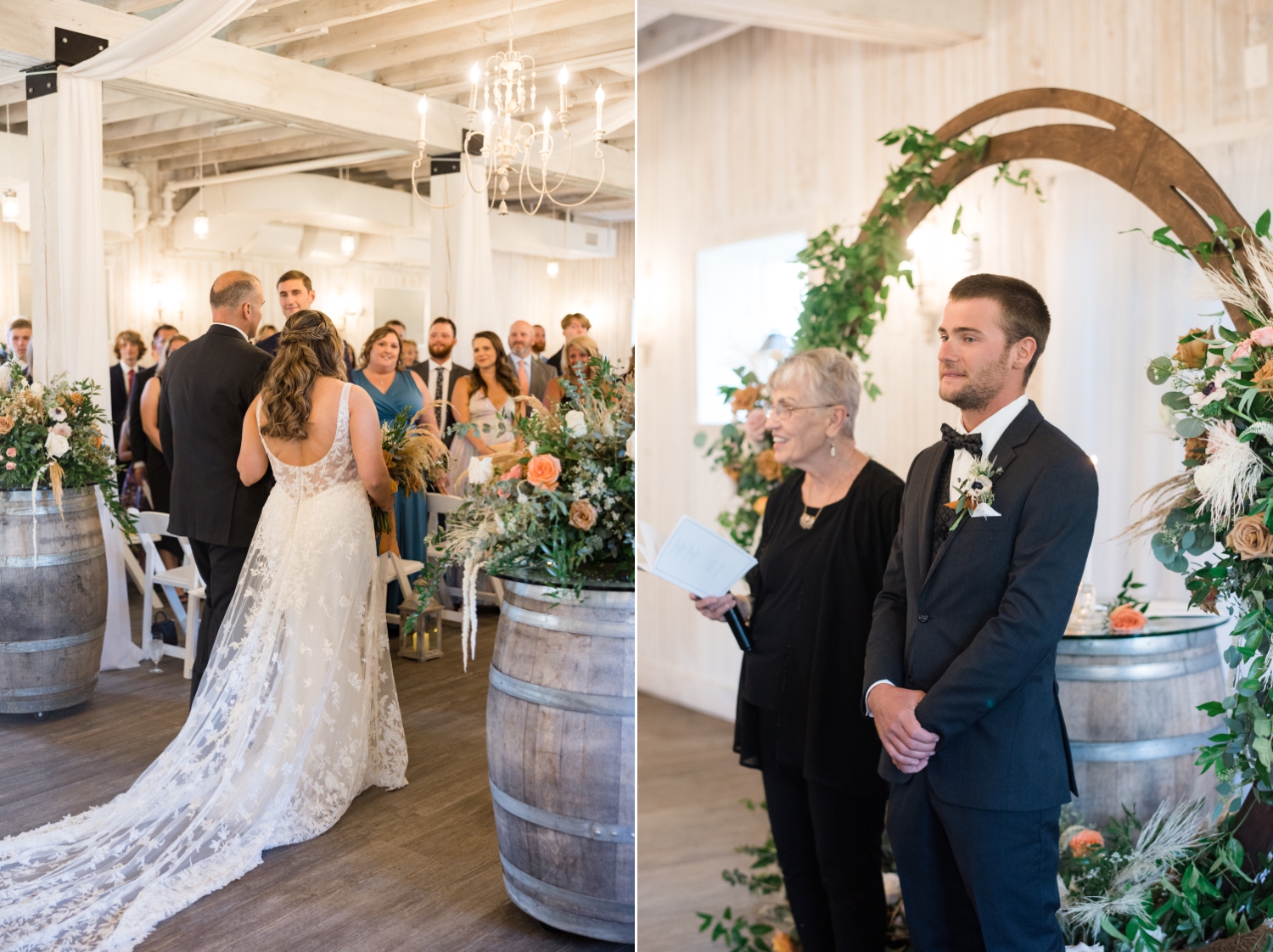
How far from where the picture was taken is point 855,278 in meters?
2.56

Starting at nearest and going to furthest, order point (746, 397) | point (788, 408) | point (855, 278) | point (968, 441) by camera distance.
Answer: point (968, 441), point (788, 408), point (746, 397), point (855, 278)

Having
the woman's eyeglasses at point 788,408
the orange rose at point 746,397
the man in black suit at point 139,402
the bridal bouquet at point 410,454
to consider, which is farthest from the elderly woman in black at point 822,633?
the man in black suit at point 139,402

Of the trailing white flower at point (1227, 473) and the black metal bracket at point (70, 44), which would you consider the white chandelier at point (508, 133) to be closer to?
the black metal bracket at point (70, 44)

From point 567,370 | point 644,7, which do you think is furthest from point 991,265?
point 567,370

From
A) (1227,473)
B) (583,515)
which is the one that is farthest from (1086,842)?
(583,515)

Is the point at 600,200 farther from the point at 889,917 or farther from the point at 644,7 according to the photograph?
the point at 889,917

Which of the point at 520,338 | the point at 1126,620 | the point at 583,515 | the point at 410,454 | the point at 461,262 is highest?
the point at 461,262

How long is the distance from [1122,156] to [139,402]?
6.87 ft

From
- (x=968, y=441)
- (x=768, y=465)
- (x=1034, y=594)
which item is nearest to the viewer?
(x=1034, y=594)

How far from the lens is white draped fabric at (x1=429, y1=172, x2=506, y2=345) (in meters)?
1.88

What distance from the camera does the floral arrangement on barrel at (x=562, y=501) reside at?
1850 mm

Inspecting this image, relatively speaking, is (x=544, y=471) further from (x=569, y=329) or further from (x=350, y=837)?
(x=350, y=837)

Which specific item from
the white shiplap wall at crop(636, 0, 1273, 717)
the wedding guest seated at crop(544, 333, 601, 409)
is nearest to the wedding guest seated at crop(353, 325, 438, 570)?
the wedding guest seated at crop(544, 333, 601, 409)

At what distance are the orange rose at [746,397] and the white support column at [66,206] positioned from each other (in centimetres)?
131
